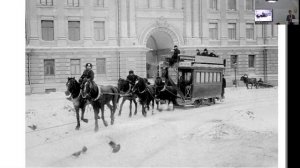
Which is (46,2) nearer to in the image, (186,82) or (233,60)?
(186,82)

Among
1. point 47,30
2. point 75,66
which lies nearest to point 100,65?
point 75,66

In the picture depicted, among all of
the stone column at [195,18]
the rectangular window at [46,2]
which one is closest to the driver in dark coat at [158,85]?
the stone column at [195,18]

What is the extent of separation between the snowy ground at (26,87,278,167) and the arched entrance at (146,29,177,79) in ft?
2.02

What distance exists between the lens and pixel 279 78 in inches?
187

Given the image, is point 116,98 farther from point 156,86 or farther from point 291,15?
point 291,15

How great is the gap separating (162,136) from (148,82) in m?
0.82

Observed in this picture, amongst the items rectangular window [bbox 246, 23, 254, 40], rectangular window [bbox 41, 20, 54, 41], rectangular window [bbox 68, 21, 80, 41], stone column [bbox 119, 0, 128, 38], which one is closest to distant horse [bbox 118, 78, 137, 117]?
stone column [bbox 119, 0, 128, 38]

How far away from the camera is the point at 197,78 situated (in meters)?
5.39

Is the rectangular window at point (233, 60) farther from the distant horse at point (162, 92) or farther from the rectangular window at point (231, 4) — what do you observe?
the distant horse at point (162, 92)

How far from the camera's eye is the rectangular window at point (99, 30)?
4.73 m

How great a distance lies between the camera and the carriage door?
5.42 m

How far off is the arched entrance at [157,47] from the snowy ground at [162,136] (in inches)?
24.3
